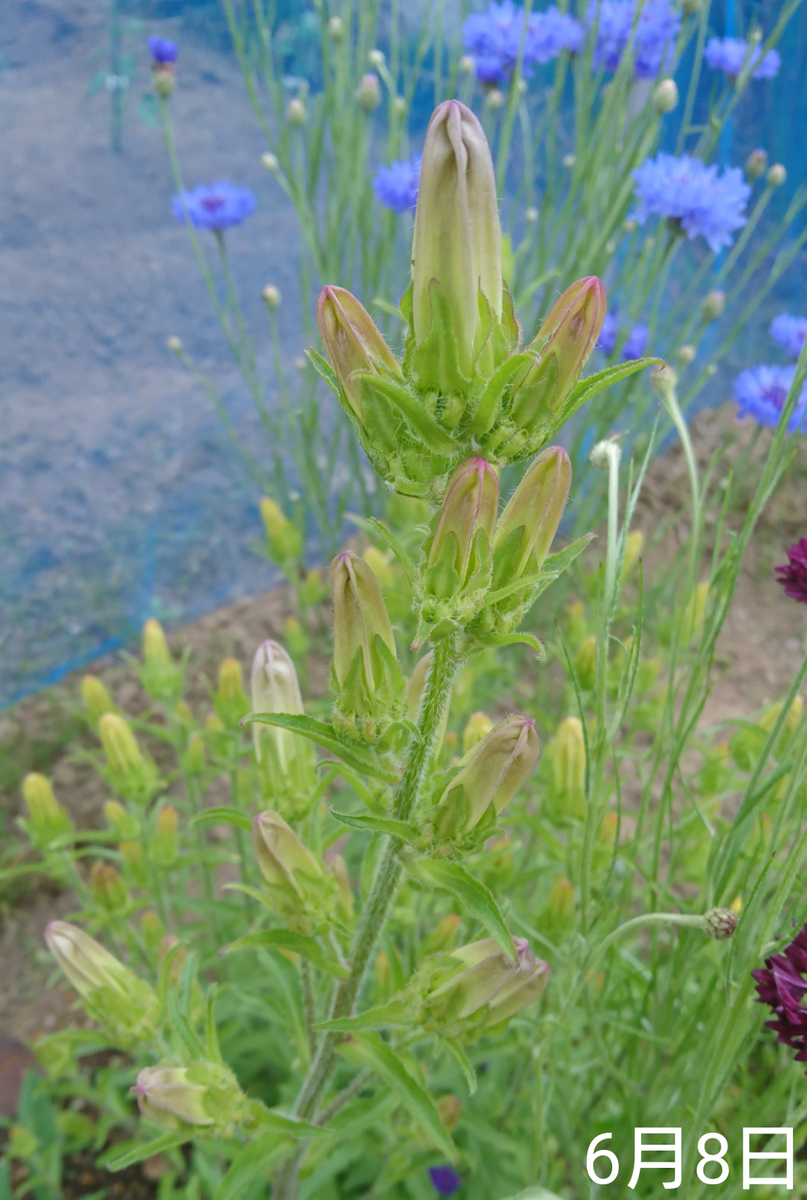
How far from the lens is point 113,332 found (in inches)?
132

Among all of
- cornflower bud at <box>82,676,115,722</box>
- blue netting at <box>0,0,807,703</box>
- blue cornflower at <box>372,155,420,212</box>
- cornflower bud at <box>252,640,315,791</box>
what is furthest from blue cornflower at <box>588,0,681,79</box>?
cornflower bud at <box>82,676,115,722</box>

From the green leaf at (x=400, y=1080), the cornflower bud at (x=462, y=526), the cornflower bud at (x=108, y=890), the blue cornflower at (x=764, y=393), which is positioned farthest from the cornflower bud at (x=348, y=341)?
the blue cornflower at (x=764, y=393)

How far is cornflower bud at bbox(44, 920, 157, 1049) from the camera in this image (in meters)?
1.22

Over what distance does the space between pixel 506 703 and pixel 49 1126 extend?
7.36 ft

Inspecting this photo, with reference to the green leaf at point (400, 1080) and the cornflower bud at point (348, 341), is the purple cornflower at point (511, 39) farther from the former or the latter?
the green leaf at point (400, 1080)

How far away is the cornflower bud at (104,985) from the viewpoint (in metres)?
1.22

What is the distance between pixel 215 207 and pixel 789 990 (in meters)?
2.57

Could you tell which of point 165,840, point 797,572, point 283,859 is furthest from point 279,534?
point 797,572

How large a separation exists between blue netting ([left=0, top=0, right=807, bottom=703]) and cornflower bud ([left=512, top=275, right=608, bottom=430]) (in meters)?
2.83

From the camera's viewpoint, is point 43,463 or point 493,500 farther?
point 43,463

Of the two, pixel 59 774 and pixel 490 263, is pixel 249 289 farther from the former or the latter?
pixel 490 263

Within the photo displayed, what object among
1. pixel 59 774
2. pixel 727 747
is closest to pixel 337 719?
pixel 727 747

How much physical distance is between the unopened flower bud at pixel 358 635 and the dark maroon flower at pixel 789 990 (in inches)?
19.5

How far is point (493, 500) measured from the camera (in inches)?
32.8
